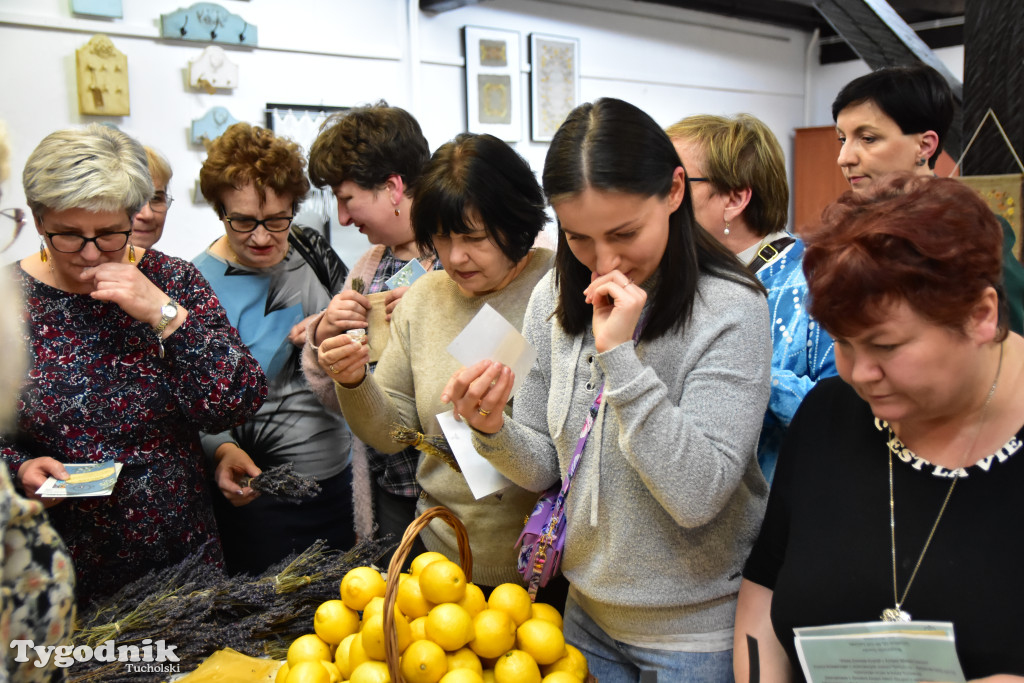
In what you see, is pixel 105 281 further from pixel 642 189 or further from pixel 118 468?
pixel 642 189

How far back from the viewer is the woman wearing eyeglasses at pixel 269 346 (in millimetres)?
2211

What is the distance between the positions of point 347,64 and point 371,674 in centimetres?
403

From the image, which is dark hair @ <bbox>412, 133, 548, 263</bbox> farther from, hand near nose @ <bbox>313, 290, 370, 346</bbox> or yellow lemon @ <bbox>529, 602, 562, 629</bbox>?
yellow lemon @ <bbox>529, 602, 562, 629</bbox>

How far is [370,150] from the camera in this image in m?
2.20

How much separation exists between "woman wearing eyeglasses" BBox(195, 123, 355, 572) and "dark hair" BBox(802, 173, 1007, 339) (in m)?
1.54

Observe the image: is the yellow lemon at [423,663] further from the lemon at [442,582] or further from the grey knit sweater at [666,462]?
the grey knit sweater at [666,462]

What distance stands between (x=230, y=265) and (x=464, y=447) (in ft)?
3.83

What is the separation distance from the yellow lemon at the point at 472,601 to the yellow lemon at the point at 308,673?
0.75 feet

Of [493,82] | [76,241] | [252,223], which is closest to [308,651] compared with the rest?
[76,241]

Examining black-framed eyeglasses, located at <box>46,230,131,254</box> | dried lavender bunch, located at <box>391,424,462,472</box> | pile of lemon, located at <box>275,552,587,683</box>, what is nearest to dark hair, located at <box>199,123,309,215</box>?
black-framed eyeglasses, located at <box>46,230,131,254</box>

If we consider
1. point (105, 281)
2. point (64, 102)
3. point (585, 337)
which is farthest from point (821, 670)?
point (64, 102)

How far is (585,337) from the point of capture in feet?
4.42

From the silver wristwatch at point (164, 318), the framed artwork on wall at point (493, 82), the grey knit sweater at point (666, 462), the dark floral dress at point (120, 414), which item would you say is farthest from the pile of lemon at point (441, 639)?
the framed artwork on wall at point (493, 82)

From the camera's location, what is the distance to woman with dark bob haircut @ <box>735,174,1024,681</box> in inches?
38.9
